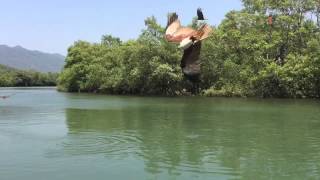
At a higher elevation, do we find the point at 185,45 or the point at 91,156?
the point at 185,45

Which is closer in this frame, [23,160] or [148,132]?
[23,160]

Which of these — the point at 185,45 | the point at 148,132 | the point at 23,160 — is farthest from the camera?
the point at 148,132

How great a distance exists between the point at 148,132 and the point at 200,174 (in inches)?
336

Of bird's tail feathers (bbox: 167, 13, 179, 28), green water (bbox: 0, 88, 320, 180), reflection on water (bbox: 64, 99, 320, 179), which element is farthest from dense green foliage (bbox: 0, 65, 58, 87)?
bird's tail feathers (bbox: 167, 13, 179, 28)

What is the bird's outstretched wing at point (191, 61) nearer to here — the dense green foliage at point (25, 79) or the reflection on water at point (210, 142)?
the reflection on water at point (210, 142)

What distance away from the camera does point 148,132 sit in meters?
19.9

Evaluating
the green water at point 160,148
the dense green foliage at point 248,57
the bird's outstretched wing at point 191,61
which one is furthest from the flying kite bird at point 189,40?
the dense green foliage at point 248,57

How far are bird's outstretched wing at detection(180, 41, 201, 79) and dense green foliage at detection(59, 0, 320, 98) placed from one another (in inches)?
1569

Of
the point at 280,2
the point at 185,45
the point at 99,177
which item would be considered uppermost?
the point at 280,2

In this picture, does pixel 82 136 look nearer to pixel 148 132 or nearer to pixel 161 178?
A: pixel 148 132

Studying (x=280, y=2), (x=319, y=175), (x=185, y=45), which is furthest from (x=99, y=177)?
(x=280, y=2)

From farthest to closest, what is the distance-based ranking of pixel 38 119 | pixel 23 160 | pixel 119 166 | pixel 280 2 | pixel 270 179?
1. pixel 280 2
2. pixel 38 119
3. pixel 23 160
4. pixel 119 166
5. pixel 270 179

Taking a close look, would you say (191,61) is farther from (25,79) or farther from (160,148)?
(25,79)

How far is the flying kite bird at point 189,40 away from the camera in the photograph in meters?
2.87
